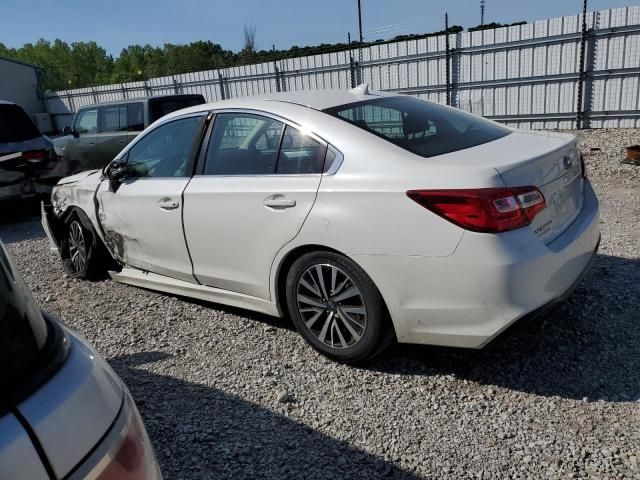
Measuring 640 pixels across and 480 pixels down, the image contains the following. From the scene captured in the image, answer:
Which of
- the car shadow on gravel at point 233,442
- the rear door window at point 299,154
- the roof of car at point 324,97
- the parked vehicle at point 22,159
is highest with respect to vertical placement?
the roof of car at point 324,97

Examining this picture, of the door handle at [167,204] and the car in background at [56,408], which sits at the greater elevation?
the car in background at [56,408]

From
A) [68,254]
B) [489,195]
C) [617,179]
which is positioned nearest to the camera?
[489,195]

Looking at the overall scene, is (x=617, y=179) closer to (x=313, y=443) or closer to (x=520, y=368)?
(x=520, y=368)

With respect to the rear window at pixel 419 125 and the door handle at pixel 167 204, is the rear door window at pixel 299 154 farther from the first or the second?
the door handle at pixel 167 204

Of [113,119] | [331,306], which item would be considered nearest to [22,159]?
[113,119]

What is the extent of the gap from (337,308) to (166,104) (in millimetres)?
7915

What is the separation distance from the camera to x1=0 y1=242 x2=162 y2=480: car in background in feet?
3.12

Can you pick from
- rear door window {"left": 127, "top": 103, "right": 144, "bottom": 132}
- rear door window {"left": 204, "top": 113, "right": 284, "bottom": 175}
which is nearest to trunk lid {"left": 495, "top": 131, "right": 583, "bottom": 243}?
rear door window {"left": 204, "top": 113, "right": 284, "bottom": 175}

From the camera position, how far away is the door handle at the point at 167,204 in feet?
12.3

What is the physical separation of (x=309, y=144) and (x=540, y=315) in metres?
1.57

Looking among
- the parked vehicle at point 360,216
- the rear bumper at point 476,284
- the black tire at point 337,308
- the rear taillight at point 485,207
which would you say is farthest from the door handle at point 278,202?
the rear taillight at point 485,207

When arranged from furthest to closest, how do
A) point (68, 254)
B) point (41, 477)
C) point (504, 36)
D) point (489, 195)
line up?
point (504, 36)
point (68, 254)
point (489, 195)
point (41, 477)

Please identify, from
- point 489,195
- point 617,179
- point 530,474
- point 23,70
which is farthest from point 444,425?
point 23,70

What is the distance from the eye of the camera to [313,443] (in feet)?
8.50
